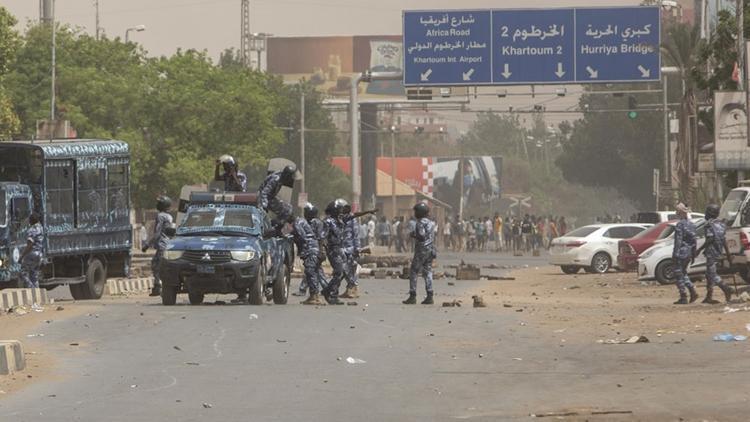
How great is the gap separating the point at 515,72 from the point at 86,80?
26254 millimetres

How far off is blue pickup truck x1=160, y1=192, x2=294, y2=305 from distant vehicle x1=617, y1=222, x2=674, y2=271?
17210 mm

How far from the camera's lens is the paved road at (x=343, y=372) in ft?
46.7

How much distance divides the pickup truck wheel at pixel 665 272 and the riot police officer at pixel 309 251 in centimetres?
1215

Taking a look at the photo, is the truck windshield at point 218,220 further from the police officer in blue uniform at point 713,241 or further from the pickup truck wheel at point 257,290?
the police officer in blue uniform at point 713,241

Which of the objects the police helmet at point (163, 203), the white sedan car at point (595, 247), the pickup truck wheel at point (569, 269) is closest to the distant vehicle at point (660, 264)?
the white sedan car at point (595, 247)

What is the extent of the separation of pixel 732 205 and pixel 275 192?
32.2ft

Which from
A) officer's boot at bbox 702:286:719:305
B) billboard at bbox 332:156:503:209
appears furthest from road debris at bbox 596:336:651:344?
billboard at bbox 332:156:503:209

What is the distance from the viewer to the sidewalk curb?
37125 mm

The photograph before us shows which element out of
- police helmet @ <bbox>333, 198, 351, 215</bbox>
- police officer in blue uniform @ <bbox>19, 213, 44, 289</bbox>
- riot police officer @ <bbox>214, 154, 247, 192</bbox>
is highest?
riot police officer @ <bbox>214, 154, 247, 192</bbox>

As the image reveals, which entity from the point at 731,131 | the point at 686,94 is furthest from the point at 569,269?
the point at 686,94

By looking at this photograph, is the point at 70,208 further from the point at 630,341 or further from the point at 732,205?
the point at 630,341

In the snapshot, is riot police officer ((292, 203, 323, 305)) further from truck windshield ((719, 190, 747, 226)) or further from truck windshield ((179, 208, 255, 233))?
truck windshield ((719, 190, 747, 226))

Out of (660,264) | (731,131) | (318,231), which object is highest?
(731,131)

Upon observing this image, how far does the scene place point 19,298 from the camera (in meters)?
28.5
